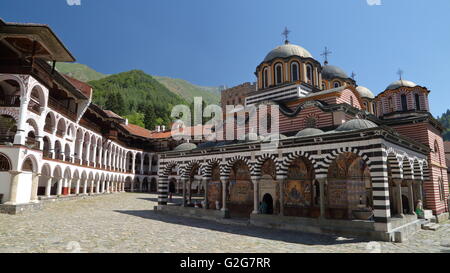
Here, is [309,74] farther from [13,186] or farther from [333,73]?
[13,186]

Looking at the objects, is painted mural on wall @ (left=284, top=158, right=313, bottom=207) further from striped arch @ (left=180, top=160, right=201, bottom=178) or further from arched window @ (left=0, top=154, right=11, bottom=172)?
arched window @ (left=0, top=154, right=11, bottom=172)

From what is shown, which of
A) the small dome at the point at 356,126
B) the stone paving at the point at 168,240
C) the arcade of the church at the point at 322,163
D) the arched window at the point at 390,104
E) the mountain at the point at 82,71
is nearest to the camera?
the stone paving at the point at 168,240

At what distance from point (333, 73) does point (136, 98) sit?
78.7 m

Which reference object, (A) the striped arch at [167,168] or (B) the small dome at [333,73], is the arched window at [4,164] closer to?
(A) the striped arch at [167,168]

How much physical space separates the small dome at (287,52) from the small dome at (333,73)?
269 inches

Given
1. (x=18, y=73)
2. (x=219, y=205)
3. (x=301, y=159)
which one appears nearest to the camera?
(x=301, y=159)

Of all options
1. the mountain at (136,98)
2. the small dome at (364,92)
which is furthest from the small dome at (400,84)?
the mountain at (136,98)

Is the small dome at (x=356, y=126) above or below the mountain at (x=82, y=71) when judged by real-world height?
below

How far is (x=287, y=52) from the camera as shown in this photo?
21.0 m

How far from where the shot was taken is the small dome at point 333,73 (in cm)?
2777

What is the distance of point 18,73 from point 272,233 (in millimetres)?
16448

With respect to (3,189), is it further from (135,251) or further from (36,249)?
(135,251)
